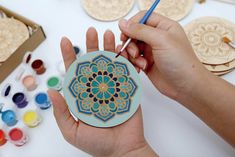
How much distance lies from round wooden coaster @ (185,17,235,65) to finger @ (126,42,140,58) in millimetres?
224

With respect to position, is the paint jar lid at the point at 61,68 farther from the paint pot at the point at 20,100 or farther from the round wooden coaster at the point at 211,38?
the round wooden coaster at the point at 211,38

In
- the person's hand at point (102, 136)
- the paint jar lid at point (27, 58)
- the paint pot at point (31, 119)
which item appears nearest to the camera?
the person's hand at point (102, 136)

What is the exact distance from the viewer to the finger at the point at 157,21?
0.82 m

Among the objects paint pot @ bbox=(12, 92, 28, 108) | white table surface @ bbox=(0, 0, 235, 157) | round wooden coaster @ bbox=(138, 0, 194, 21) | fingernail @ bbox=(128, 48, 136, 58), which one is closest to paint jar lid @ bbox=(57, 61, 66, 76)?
white table surface @ bbox=(0, 0, 235, 157)

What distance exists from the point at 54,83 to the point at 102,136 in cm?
27

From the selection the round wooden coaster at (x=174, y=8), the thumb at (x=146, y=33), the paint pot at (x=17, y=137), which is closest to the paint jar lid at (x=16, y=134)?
the paint pot at (x=17, y=137)

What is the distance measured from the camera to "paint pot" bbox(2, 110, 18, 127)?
0.88 metres

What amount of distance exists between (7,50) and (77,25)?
0.83 ft

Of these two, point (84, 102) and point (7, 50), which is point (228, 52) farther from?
point (7, 50)

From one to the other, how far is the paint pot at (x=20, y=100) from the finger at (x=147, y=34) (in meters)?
0.38

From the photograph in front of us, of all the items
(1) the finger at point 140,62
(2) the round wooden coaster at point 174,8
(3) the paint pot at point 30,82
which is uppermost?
(2) the round wooden coaster at point 174,8

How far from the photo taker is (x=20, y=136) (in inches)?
33.6

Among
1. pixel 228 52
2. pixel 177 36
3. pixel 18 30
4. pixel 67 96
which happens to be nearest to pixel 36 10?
pixel 18 30

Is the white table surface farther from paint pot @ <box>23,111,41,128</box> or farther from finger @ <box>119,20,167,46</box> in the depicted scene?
finger @ <box>119,20,167,46</box>
